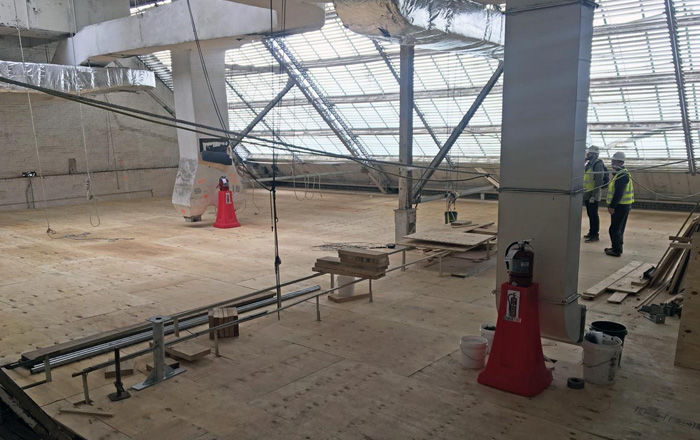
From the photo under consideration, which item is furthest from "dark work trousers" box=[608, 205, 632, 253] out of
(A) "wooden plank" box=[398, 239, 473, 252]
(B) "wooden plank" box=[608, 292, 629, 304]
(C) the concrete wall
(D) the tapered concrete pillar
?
(C) the concrete wall

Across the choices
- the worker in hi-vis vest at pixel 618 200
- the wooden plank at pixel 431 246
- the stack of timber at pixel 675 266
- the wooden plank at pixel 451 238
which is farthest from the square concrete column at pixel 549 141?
the worker in hi-vis vest at pixel 618 200

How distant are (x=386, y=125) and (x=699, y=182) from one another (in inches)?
318

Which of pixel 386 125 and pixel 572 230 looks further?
pixel 386 125

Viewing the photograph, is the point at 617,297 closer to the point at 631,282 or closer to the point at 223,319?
the point at 631,282

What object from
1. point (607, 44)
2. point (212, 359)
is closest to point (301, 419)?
point (212, 359)

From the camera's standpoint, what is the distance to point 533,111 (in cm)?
480

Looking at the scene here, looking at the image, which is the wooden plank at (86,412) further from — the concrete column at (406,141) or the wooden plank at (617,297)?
the concrete column at (406,141)

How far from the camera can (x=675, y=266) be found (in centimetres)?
760

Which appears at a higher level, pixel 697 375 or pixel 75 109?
pixel 75 109

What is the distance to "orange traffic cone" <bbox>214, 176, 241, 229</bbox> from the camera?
12758 mm

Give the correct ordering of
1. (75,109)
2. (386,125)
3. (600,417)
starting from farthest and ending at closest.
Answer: (75,109)
(386,125)
(600,417)

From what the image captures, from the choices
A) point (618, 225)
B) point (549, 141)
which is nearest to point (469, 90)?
point (618, 225)

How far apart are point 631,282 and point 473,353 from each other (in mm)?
3781

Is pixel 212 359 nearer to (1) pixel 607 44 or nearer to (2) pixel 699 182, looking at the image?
(1) pixel 607 44
